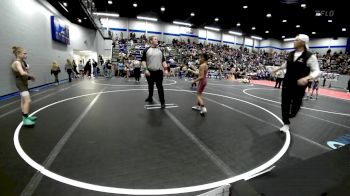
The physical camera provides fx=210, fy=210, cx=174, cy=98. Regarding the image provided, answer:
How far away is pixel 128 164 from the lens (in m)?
2.60

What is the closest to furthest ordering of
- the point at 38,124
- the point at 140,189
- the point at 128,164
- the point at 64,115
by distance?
the point at 140,189
the point at 128,164
the point at 38,124
the point at 64,115

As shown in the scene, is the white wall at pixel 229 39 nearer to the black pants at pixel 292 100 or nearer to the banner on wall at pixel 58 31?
the banner on wall at pixel 58 31

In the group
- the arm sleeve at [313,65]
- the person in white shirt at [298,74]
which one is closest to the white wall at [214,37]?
the person in white shirt at [298,74]

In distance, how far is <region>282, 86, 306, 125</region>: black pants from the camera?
3.77 meters

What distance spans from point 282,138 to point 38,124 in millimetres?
4593

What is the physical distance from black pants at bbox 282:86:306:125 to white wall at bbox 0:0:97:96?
8.71m

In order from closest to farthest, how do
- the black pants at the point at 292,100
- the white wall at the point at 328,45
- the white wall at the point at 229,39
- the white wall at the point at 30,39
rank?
the black pants at the point at 292,100
the white wall at the point at 30,39
the white wall at the point at 328,45
the white wall at the point at 229,39

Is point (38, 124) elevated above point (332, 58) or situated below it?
below

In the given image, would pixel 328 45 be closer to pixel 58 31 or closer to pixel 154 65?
pixel 58 31

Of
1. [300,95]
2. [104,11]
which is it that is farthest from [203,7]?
[300,95]

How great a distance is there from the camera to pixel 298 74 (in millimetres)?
3711

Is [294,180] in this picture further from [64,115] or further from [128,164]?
[64,115]

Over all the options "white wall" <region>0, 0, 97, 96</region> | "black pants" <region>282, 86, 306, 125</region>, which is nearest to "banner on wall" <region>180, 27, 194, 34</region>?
"white wall" <region>0, 0, 97, 96</region>

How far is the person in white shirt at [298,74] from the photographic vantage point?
3576 mm
